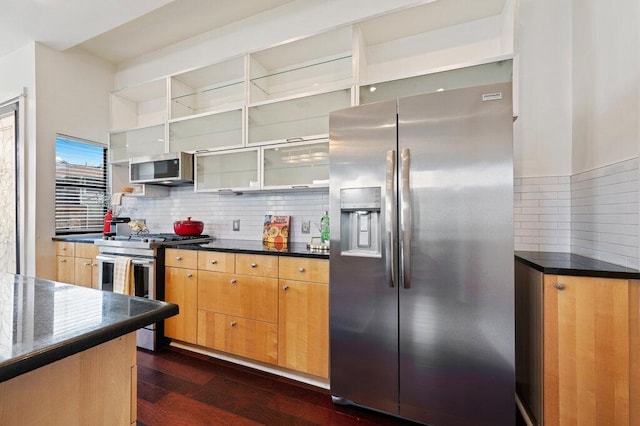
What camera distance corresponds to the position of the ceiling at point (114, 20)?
259 centimetres

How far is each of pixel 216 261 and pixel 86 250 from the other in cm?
173

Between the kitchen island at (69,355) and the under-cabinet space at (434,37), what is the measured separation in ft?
6.96

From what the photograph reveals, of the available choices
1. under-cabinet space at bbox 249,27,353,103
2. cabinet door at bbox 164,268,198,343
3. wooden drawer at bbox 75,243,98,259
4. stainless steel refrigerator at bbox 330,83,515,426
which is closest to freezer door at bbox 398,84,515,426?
stainless steel refrigerator at bbox 330,83,515,426

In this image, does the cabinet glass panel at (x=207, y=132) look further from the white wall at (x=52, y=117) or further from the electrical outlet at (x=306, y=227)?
the white wall at (x=52, y=117)

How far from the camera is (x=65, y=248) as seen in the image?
10.6 ft

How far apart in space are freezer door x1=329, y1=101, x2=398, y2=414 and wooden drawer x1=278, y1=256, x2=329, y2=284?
148 mm

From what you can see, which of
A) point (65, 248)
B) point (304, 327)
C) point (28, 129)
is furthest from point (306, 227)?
point (28, 129)

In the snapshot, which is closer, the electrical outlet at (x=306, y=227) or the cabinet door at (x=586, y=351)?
the cabinet door at (x=586, y=351)

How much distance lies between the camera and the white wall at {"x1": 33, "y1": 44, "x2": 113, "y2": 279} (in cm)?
316

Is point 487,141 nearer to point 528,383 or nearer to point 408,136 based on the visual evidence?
point 408,136

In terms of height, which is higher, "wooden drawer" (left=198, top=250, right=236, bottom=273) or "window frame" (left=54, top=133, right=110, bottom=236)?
"window frame" (left=54, top=133, right=110, bottom=236)

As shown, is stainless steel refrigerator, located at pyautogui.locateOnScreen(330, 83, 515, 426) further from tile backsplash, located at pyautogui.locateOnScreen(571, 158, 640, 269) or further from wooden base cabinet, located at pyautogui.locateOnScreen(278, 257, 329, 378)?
tile backsplash, located at pyautogui.locateOnScreen(571, 158, 640, 269)

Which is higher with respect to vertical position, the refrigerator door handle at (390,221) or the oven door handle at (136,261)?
the refrigerator door handle at (390,221)

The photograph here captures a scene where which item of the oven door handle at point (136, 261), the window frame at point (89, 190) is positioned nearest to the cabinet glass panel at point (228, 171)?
the oven door handle at point (136, 261)
